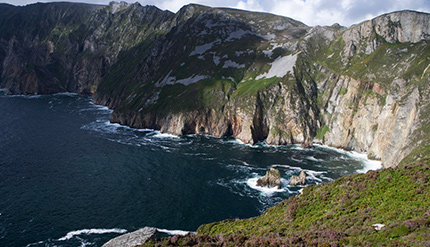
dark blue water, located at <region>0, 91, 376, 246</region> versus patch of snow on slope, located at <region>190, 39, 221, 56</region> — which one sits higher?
patch of snow on slope, located at <region>190, 39, 221, 56</region>

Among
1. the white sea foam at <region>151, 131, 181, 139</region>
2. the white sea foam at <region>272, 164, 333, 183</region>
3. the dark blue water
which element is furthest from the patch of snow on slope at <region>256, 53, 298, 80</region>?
the white sea foam at <region>272, 164, 333, 183</region>

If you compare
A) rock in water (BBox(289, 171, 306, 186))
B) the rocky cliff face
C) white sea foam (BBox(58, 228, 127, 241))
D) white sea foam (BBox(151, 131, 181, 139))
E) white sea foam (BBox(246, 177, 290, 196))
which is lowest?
white sea foam (BBox(58, 228, 127, 241))

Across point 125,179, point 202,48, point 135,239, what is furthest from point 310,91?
point 135,239

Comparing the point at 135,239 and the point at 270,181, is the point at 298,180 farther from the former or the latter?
the point at 135,239

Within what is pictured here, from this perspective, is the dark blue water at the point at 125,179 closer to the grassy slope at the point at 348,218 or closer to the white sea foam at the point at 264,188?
the white sea foam at the point at 264,188

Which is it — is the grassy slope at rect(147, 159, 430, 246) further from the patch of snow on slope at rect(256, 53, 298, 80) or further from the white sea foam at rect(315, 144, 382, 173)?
the patch of snow on slope at rect(256, 53, 298, 80)

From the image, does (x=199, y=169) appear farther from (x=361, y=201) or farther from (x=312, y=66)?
(x=312, y=66)
